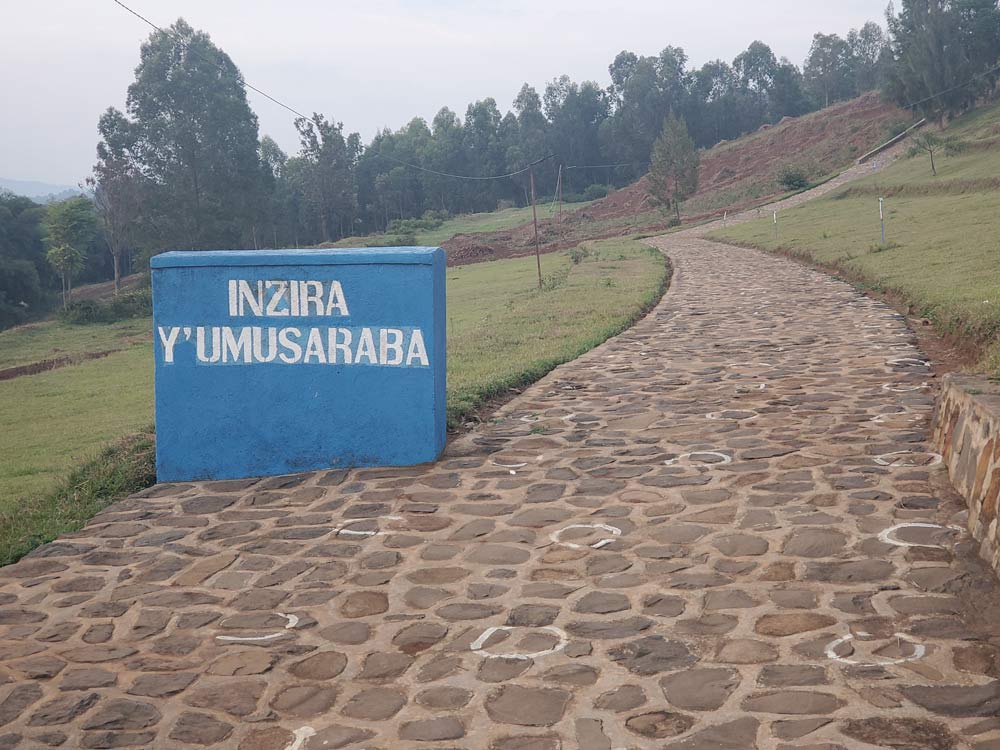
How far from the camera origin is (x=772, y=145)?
70688 mm

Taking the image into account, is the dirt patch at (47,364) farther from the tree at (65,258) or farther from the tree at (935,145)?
the tree at (935,145)

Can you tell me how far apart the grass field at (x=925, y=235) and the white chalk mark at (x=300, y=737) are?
15.3 feet

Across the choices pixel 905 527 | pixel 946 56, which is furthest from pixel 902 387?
pixel 946 56

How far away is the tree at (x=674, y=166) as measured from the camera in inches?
2060

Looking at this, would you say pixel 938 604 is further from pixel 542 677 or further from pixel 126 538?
pixel 126 538

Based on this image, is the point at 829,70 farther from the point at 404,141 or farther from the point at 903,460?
the point at 903,460

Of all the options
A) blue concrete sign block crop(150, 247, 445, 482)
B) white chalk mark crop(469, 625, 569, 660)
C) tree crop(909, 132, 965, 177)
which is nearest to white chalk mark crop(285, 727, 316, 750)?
white chalk mark crop(469, 625, 569, 660)

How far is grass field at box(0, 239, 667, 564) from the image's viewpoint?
251 inches

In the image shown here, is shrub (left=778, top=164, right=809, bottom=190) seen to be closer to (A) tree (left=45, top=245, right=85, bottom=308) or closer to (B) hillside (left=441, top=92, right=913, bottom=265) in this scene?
(B) hillside (left=441, top=92, right=913, bottom=265)

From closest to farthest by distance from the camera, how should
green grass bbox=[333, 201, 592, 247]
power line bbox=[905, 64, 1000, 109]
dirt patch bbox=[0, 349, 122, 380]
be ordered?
dirt patch bbox=[0, 349, 122, 380] → power line bbox=[905, 64, 1000, 109] → green grass bbox=[333, 201, 592, 247]

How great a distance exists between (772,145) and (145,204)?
44392 mm

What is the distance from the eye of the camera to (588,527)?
16.0 feet

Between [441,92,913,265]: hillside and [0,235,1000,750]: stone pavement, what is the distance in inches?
1523

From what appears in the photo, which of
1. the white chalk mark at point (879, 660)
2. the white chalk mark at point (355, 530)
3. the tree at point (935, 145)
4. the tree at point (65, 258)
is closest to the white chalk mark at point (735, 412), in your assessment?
the white chalk mark at point (355, 530)
